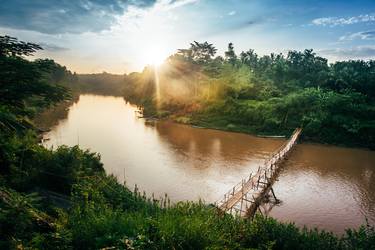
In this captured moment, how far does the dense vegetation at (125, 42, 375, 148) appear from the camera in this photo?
52.6 meters

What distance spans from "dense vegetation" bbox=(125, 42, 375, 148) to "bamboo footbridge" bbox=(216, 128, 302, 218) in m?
19.0

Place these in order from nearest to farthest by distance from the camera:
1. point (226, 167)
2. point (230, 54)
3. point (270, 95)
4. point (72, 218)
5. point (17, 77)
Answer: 1. point (72, 218)
2. point (17, 77)
3. point (226, 167)
4. point (270, 95)
5. point (230, 54)

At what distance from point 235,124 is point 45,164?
44.7 m

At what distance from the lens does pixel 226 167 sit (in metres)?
32.9

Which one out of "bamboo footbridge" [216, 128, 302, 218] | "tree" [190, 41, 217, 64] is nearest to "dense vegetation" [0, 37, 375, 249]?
"bamboo footbridge" [216, 128, 302, 218]

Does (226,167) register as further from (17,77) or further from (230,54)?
(230,54)

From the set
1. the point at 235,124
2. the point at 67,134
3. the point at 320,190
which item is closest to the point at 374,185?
the point at 320,190

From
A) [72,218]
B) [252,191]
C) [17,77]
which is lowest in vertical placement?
[252,191]

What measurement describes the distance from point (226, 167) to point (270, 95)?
3800 centimetres

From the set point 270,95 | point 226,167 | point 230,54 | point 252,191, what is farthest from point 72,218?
point 230,54

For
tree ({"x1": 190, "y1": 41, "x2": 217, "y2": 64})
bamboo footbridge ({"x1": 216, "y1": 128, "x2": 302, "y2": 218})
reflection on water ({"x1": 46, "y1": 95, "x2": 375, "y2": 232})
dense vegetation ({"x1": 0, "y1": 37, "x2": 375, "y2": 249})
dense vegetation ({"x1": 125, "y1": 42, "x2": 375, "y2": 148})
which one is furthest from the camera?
tree ({"x1": 190, "y1": 41, "x2": 217, "y2": 64})

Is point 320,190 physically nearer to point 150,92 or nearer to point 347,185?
point 347,185

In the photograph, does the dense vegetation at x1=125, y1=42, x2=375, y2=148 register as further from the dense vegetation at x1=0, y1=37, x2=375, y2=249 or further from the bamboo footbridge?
the dense vegetation at x1=0, y1=37, x2=375, y2=249

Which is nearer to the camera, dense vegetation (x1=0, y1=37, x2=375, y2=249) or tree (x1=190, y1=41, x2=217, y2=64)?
dense vegetation (x1=0, y1=37, x2=375, y2=249)
